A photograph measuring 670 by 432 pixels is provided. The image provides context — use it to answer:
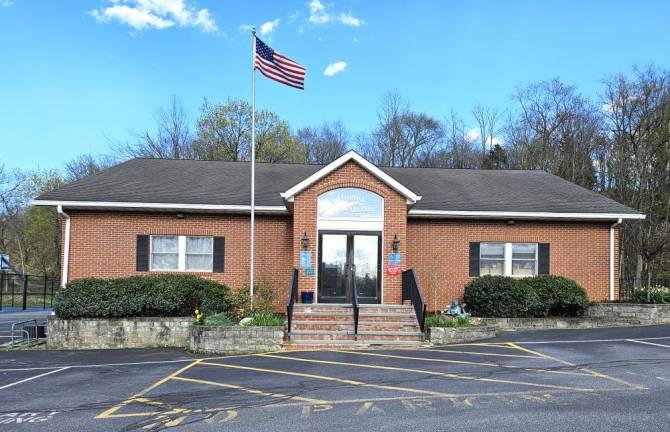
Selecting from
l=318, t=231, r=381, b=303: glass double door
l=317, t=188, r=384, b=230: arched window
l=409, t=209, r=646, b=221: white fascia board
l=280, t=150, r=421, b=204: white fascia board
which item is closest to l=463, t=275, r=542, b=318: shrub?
l=409, t=209, r=646, b=221: white fascia board

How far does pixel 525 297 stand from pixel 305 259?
21.9 ft

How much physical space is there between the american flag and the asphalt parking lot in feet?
27.1

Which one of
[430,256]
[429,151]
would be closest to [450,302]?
[430,256]

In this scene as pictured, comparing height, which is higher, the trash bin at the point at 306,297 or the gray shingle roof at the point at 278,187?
the gray shingle roof at the point at 278,187

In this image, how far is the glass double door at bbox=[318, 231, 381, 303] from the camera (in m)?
16.5

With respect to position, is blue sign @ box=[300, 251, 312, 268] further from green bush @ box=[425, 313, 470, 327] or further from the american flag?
the american flag

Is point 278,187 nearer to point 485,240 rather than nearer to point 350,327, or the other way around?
point 350,327

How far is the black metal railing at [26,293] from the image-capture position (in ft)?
102

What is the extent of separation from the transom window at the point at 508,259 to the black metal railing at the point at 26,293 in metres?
23.4

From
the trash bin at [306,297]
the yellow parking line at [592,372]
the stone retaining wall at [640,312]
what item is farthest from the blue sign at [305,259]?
the stone retaining wall at [640,312]

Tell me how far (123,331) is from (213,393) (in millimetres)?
6953

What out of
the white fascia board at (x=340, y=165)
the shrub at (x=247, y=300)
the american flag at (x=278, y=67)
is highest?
the american flag at (x=278, y=67)

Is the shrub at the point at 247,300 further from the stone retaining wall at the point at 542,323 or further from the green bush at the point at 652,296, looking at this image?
the green bush at the point at 652,296

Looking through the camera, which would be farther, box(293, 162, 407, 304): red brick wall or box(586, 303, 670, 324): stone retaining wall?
box(586, 303, 670, 324): stone retaining wall
